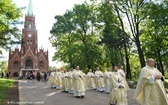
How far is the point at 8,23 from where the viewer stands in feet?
66.1

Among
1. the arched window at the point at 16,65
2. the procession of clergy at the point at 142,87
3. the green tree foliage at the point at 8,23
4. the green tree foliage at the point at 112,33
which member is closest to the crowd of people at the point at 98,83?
the procession of clergy at the point at 142,87

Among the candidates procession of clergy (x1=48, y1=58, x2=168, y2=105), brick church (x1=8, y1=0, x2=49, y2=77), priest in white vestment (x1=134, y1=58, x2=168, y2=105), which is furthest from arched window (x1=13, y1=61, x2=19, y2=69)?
priest in white vestment (x1=134, y1=58, x2=168, y2=105)

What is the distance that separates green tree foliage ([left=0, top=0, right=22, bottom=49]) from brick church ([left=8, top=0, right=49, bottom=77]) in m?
45.0

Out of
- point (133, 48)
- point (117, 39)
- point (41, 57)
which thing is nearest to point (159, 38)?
point (117, 39)

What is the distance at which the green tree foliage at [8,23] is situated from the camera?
18.0 meters

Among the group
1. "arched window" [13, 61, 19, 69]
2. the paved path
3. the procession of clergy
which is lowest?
the paved path

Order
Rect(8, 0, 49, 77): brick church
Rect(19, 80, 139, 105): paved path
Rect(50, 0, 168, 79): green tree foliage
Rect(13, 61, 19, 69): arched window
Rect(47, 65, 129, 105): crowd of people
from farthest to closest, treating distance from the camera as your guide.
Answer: Rect(13, 61, 19, 69): arched window < Rect(8, 0, 49, 77): brick church < Rect(50, 0, 168, 79): green tree foliage < Rect(19, 80, 139, 105): paved path < Rect(47, 65, 129, 105): crowd of people

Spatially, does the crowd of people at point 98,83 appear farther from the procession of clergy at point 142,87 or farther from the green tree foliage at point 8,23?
the green tree foliage at point 8,23

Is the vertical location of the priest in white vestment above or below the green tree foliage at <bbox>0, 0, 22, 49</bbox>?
below

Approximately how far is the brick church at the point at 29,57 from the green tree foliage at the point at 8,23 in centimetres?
4504

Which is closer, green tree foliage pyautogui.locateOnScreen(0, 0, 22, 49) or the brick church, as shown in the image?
green tree foliage pyautogui.locateOnScreen(0, 0, 22, 49)

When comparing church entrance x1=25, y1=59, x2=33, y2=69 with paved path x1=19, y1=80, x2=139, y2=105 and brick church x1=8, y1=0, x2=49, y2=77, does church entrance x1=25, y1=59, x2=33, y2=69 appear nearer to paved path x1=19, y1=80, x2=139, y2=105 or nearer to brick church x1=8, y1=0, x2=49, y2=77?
brick church x1=8, y1=0, x2=49, y2=77

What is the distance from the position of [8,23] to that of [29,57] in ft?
158

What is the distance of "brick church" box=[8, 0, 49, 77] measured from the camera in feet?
217
